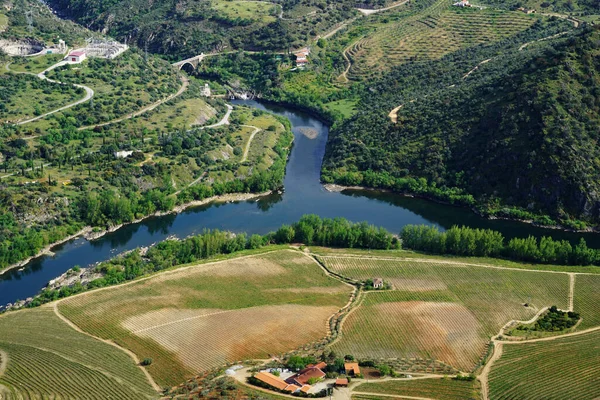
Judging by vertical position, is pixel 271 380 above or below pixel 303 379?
below

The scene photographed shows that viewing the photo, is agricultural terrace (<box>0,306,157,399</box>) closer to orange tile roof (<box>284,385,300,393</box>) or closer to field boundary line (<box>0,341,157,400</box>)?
field boundary line (<box>0,341,157,400</box>)

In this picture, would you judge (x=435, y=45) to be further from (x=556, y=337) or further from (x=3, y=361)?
(x=3, y=361)

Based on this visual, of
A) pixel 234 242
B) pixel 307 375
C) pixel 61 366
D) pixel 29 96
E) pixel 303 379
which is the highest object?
pixel 29 96

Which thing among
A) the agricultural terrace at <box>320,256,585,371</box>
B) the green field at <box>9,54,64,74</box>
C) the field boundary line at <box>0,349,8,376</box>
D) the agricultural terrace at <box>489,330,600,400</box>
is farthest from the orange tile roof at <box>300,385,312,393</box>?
the green field at <box>9,54,64,74</box>

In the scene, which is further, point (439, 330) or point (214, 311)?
point (214, 311)

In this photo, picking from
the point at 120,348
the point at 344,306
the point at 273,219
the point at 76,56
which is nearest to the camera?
the point at 120,348

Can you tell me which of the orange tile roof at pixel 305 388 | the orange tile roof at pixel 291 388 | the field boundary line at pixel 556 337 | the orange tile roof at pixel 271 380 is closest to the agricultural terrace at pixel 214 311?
the orange tile roof at pixel 271 380

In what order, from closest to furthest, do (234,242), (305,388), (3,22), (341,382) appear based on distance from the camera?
(305,388) < (341,382) < (234,242) < (3,22)

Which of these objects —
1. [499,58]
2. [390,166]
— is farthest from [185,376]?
[499,58]

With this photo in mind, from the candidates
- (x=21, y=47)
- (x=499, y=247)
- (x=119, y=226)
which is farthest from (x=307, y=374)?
(x=21, y=47)
